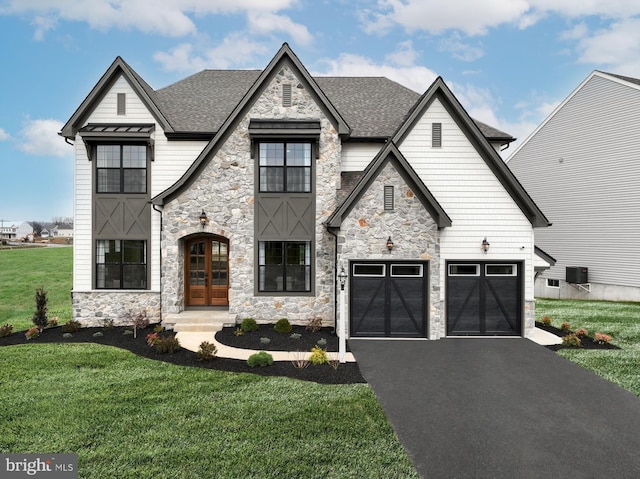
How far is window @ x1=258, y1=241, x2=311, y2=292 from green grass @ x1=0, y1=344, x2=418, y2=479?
4.69m

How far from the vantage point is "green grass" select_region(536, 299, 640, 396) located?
26.0ft

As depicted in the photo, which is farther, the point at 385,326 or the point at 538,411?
the point at 385,326

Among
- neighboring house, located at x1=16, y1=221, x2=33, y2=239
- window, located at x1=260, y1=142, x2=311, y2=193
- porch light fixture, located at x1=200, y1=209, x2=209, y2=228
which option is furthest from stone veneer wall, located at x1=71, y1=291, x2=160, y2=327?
neighboring house, located at x1=16, y1=221, x2=33, y2=239

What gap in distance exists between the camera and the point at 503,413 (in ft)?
20.0

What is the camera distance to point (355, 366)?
816 centimetres

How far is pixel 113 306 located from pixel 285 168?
26.8 feet

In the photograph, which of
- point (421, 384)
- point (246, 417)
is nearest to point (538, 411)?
point (421, 384)

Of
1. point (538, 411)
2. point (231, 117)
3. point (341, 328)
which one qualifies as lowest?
point (538, 411)

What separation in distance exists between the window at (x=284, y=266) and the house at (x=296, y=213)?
5 centimetres

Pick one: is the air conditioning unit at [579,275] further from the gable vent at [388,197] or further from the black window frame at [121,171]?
the black window frame at [121,171]

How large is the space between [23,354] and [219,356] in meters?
5.33

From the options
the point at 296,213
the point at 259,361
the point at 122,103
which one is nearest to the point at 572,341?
the point at 259,361

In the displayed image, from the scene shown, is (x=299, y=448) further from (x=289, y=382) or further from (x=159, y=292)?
(x=159, y=292)

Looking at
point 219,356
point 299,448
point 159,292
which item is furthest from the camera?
point 159,292
